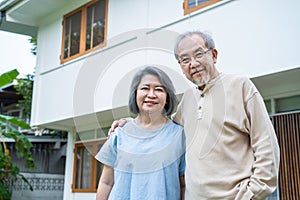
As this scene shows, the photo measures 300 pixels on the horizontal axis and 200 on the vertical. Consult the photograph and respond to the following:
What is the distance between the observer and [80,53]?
20.9ft

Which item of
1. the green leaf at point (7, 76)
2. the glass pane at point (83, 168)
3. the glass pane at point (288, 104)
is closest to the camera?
the glass pane at point (288, 104)

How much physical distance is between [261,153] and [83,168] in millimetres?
6168

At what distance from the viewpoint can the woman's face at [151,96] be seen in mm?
1688

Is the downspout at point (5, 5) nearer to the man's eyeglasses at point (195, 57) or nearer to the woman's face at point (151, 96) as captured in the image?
the woman's face at point (151, 96)

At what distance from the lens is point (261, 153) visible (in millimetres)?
1414

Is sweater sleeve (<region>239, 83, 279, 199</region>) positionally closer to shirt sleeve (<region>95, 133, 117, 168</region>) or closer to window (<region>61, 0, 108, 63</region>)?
shirt sleeve (<region>95, 133, 117, 168</region>)

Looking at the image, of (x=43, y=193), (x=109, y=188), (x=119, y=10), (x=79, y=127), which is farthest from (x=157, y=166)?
(x=43, y=193)

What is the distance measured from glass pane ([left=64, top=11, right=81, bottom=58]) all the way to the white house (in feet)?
0.06

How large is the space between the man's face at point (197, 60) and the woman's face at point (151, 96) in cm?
15

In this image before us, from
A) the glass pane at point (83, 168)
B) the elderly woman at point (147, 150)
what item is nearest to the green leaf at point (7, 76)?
the glass pane at point (83, 168)

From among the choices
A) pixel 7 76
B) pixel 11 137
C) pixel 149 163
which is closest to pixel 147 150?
pixel 149 163

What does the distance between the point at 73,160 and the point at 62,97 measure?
1527 millimetres

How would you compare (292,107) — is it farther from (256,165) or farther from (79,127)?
(256,165)

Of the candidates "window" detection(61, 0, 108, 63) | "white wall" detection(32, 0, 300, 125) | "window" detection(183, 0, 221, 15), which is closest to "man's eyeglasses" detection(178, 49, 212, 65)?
"white wall" detection(32, 0, 300, 125)
